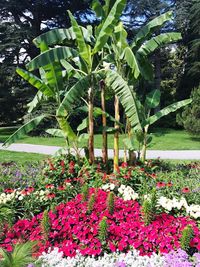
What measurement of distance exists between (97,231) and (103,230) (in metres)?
0.21

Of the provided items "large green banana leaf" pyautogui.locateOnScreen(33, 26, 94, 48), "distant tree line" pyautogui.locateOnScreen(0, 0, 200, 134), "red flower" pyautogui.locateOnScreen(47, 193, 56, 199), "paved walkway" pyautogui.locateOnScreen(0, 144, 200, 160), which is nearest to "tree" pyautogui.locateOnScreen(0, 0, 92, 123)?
"distant tree line" pyautogui.locateOnScreen(0, 0, 200, 134)

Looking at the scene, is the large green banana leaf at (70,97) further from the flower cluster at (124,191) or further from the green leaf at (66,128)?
the flower cluster at (124,191)

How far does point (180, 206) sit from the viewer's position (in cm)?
436

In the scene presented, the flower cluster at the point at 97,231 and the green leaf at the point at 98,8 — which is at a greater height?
the green leaf at the point at 98,8

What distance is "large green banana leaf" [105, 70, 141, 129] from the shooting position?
6223 mm

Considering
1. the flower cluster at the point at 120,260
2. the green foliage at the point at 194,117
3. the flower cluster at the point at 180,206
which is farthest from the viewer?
the green foliage at the point at 194,117

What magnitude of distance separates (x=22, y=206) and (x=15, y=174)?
A: 239 cm

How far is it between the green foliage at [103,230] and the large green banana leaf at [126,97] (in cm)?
269

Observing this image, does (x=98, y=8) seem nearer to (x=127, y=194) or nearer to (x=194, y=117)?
(x=127, y=194)

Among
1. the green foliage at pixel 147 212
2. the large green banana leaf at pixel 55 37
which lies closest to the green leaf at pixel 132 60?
the large green banana leaf at pixel 55 37

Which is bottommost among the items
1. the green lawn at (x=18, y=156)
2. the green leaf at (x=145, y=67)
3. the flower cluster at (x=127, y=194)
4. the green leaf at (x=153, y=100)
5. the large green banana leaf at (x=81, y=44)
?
the green lawn at (x=18, y=156)

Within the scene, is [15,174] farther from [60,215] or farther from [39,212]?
[60,215]

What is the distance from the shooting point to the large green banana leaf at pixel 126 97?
6.22m

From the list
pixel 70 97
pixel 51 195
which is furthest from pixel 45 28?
pixel 51 195
